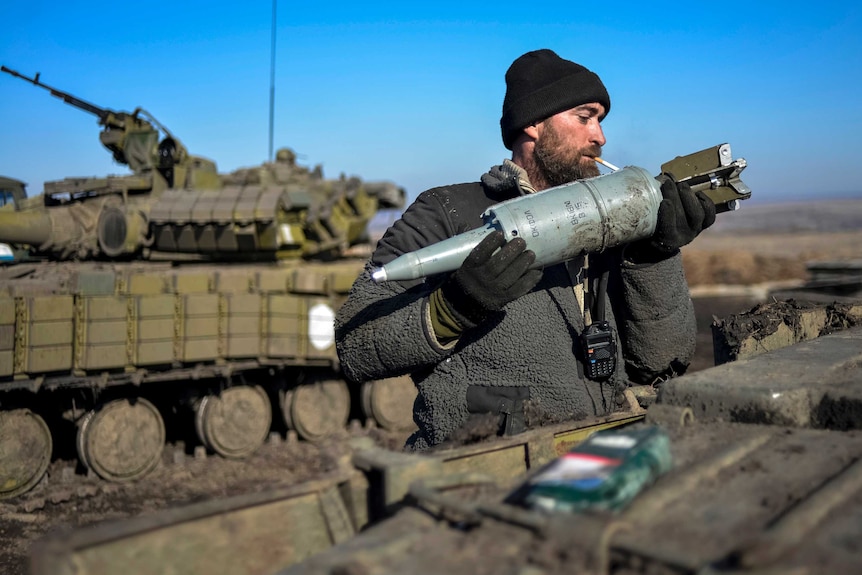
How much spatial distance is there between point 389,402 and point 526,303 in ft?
24.5

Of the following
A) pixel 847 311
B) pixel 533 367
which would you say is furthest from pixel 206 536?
pixel 847 311

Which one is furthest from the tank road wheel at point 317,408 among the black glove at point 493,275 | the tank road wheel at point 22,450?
the black glove at point 493,275

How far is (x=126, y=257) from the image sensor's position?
10.1 meters

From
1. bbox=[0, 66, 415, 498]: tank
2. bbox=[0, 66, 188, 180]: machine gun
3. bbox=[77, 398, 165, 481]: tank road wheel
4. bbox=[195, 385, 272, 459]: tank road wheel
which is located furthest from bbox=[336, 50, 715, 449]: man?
bbox=[0, 66, 188, 180]: machine gun

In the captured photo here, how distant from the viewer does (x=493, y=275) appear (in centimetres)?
253

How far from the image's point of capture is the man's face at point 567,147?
3201 mm

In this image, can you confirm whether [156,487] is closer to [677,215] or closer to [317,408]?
[317,408]

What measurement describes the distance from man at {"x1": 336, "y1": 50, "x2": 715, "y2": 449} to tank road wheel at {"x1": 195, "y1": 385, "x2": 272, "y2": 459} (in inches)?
252

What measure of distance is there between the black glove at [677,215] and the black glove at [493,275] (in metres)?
0.54

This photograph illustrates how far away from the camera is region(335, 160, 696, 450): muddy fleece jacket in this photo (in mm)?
2869

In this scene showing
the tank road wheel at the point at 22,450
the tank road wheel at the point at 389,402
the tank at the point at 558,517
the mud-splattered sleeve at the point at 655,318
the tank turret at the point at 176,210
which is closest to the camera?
the tank at the point at 558,517

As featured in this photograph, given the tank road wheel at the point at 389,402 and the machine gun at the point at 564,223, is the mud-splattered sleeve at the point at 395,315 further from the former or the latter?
the tank road wheel at the point at 389,402

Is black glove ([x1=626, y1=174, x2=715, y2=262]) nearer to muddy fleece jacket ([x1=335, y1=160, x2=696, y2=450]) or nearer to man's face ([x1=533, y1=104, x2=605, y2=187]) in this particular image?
muddy fleece jacket ([x1=335, y1=160, x2=696, y2=450])

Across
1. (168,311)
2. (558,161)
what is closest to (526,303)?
(558,161)
